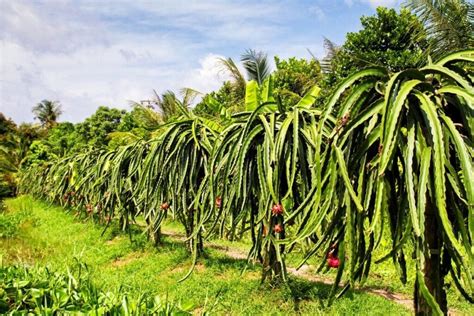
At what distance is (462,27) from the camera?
893cm

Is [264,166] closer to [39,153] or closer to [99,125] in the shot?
[99,125]

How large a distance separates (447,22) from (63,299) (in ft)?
28.7

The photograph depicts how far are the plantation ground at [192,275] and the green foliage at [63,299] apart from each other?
8.7 inches

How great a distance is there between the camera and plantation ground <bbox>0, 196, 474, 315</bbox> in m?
4.76

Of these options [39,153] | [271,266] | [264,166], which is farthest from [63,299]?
[39,153]

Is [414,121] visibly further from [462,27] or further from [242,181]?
[462,27]

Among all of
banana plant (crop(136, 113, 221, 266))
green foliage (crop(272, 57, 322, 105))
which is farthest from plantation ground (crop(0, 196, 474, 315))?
green foliage (crop(272, 57, 322, 105))

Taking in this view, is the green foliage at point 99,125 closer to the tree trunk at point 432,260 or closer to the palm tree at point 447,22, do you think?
the palm tree at point 447,22

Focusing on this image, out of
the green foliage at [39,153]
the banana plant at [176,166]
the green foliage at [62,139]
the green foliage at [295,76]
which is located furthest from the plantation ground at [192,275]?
the green foliage at [39,153]

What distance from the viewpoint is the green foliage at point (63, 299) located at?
8.82 ft

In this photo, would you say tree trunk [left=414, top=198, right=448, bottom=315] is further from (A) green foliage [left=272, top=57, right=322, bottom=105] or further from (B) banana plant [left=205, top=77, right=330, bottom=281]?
(A) green foliage [left=272, top=57, right=322, bottom=105]

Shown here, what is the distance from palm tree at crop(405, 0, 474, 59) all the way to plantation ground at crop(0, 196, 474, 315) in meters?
4.37

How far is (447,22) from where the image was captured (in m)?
9.10

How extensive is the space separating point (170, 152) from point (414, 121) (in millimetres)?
4031
